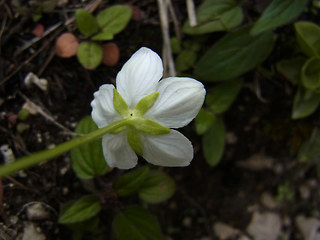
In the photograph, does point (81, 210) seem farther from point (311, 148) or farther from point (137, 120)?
point (311, 148)

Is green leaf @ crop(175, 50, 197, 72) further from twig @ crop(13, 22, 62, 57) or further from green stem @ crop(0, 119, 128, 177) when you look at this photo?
green stem @ crop(0, 119, 128, 177)

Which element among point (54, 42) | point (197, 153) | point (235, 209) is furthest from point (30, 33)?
point (235, 209)

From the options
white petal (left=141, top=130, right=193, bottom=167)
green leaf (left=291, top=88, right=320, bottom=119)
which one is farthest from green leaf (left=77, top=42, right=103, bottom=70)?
green leaf (left=291, top=88, right=320, bottom=119)

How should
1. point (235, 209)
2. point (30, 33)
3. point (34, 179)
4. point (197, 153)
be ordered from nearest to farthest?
point (34, 179), point (30, 33), point (197, 153), point (235, 209)

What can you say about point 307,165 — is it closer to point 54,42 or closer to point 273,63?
point 273,63

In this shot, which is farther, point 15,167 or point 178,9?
point 178,9

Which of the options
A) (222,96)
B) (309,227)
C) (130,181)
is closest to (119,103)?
(130,181)

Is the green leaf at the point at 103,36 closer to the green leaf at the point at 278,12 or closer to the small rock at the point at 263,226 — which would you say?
the green leaf at the point at 278,12

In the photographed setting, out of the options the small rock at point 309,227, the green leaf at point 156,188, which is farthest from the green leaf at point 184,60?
the small rock at point 309,227
